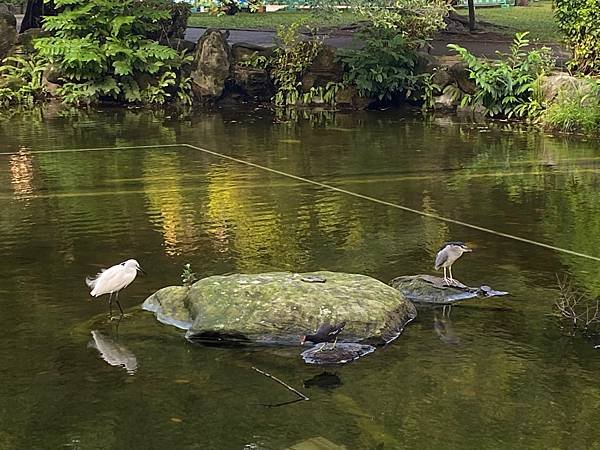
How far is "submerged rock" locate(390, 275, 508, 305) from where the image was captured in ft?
17.3

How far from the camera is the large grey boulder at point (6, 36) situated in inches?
674

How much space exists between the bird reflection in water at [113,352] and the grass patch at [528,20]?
1783cm

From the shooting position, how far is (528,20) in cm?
2894

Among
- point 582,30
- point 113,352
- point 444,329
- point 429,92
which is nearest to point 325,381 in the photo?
point 444,329

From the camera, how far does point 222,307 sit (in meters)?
4.75

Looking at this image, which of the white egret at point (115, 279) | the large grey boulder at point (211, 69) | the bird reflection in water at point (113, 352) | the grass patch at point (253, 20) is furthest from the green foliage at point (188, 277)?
the grass patch at point (253, 20)

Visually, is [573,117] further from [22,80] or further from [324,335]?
[22,80]

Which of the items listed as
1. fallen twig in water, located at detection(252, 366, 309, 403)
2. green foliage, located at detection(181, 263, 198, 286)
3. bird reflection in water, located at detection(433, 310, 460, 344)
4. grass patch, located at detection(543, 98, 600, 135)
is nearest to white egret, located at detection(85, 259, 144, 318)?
green foliage, located at detection(181, 263, 198, 286)

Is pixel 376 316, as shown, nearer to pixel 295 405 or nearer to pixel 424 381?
pixel 424 381

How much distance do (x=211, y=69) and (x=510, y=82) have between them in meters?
5.39

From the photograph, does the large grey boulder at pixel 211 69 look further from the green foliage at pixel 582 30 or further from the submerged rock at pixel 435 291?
the submerged rock at pixel 435 291

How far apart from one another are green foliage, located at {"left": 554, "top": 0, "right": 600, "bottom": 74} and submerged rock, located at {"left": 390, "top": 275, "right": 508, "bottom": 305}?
869cm

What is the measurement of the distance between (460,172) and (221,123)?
16.7 feet

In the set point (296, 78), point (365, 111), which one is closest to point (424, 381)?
point (365, 111)
